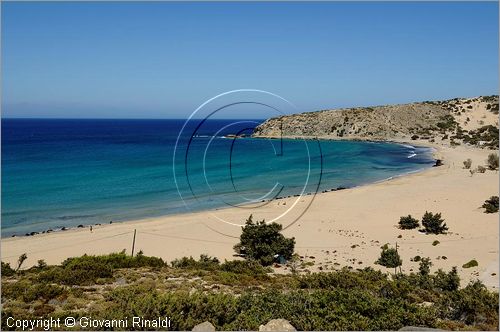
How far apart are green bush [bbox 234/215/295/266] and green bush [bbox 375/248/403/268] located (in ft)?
15.1

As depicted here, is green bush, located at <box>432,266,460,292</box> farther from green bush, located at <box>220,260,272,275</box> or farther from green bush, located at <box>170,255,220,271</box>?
green bush, located at <box>170,255,220,271</box>

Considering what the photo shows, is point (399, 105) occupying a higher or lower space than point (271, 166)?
higher

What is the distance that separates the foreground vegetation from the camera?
914 cm

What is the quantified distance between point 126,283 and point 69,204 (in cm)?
2915

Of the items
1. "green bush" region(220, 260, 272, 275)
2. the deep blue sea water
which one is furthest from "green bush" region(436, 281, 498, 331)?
the deep blue sea water

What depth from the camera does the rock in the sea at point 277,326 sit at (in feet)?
28.1

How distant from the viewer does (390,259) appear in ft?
67.3

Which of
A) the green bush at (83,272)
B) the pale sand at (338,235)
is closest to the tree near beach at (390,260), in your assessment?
the pale sand at (338,235)

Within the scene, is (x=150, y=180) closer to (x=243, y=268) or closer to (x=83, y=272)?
(x=243, y=268)

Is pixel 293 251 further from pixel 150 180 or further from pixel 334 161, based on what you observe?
pixel 334 161

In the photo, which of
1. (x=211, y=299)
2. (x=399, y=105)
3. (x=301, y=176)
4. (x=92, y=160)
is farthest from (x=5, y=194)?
(x=399, y=105)

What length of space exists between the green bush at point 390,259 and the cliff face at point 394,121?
94.2 metres

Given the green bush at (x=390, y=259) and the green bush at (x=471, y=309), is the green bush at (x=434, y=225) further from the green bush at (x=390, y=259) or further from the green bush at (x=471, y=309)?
the green bush at (x=471, y=309)

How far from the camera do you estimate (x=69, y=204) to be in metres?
40.7
